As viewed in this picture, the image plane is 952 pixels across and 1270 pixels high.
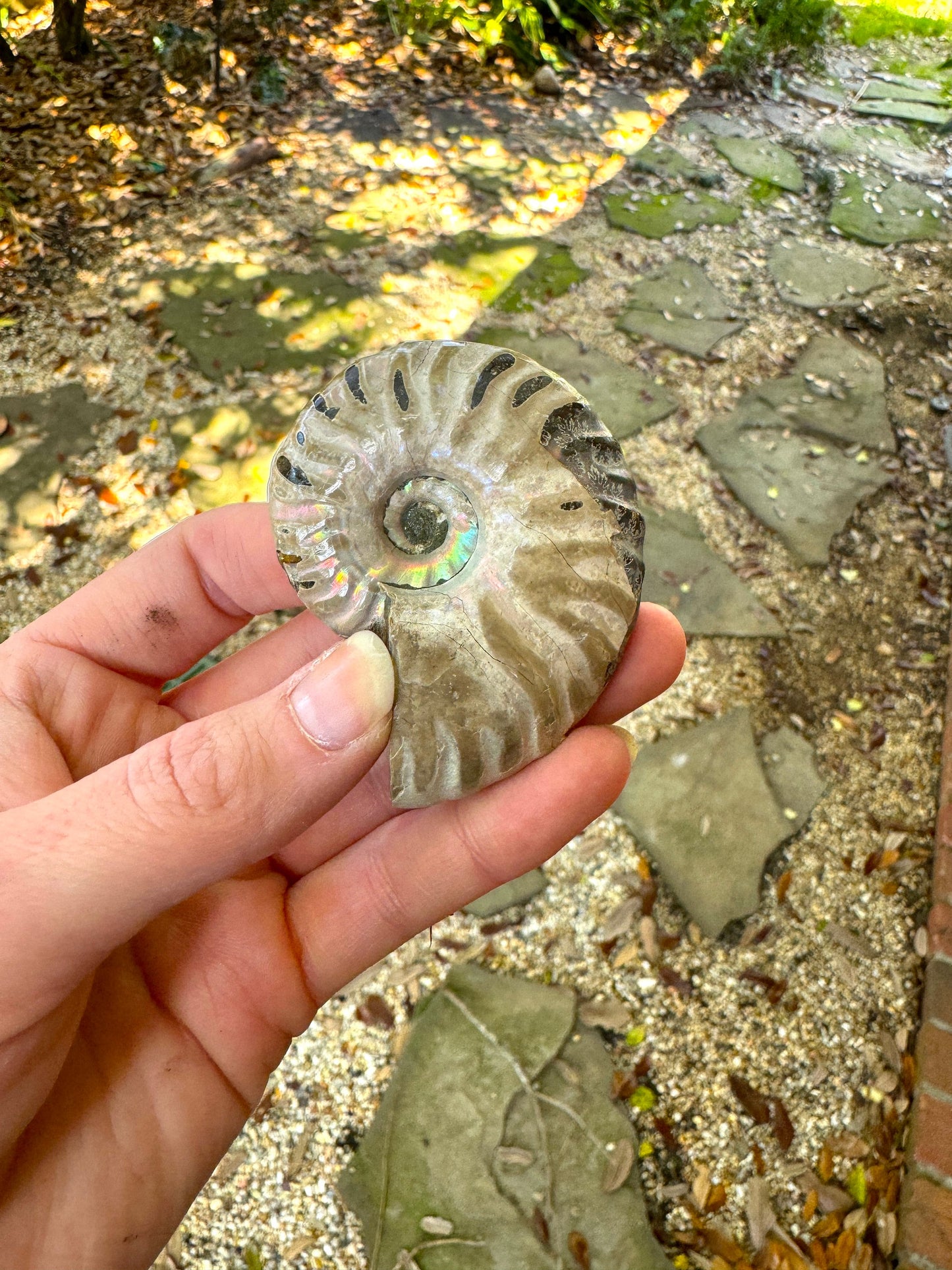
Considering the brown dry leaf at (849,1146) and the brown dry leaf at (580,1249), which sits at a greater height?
the brown dry leaf at (580,1249)

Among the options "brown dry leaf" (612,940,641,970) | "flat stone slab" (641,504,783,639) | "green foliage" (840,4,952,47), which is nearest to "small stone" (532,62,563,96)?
"green foliage" (840,4,952,47)

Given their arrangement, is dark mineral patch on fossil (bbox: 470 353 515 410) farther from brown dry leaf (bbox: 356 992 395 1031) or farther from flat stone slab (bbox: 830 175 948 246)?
flat stone slab (bbox: 830 175 948 246)

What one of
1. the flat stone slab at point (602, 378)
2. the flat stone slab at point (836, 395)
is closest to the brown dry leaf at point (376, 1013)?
the flat stone slab at point (602, 378)

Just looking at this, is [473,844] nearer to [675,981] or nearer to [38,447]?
[675,981]

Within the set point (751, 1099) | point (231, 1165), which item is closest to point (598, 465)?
point (751, 1099)

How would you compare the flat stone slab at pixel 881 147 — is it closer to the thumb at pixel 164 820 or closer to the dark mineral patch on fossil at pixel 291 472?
the dark mineral patch on fossil at pixel 291 472
